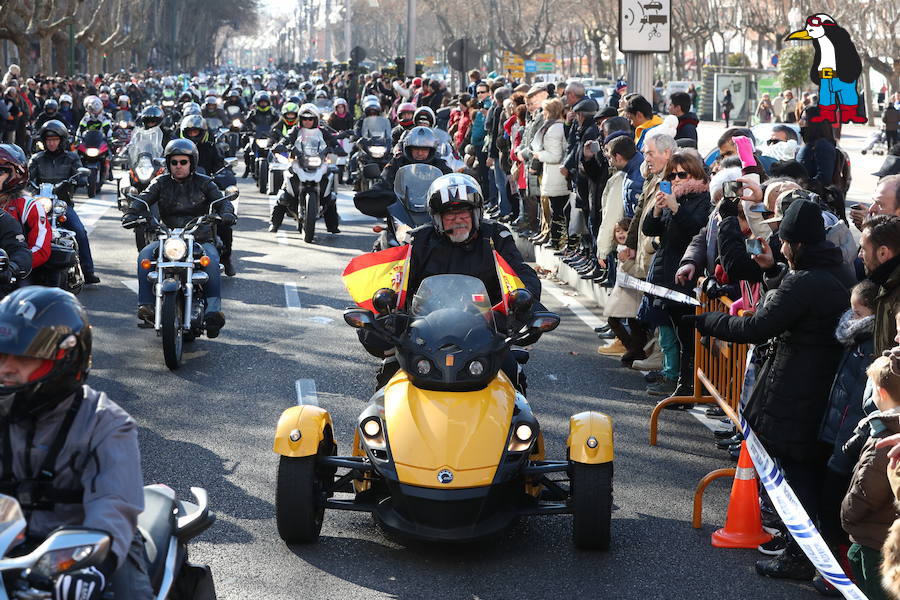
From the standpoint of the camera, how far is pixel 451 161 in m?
15.1

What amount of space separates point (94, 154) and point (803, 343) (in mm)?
20246

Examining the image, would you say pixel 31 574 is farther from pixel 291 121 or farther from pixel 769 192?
pixel 291 121

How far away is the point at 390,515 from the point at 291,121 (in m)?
15.9

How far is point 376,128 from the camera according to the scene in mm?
23609

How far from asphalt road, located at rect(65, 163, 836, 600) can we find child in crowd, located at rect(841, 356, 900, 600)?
3.30 ft

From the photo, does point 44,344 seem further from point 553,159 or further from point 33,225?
point 553,159

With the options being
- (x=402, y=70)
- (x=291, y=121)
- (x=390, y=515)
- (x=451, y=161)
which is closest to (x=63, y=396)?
(x=390, y=515)

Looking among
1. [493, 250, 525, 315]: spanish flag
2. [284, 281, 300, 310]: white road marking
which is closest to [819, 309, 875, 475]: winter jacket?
[493, 250, 525, 315]: spanish flag

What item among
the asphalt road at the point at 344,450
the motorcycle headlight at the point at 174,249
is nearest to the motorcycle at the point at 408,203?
the asphalt road at the point at 344,450

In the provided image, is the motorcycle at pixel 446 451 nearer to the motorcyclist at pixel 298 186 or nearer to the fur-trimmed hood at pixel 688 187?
the fur-trimmed hood at pixel 688 187

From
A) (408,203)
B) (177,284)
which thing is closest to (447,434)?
(177,284)

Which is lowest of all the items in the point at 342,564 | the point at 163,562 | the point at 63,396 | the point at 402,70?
the point at 342,564

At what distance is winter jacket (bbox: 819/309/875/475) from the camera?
6055mm

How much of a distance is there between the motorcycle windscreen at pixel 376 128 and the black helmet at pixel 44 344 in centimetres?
1960
